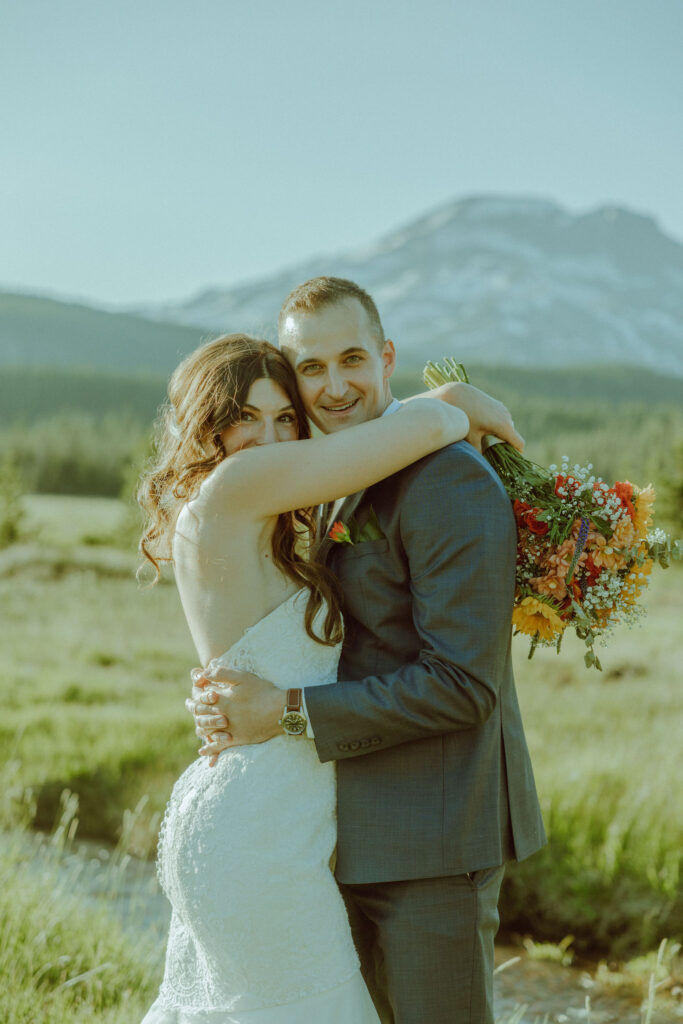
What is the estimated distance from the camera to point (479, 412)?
3162 millimetres

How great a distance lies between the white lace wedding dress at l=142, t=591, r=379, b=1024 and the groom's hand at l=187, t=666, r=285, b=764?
4 cm

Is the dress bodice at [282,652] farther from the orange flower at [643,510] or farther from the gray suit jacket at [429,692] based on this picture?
the orange flower at [643,510]

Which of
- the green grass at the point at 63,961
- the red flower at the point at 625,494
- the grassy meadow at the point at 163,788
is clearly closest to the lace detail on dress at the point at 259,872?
the red flower at the point at 625,494

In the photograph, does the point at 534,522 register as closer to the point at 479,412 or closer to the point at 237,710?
the point at 479,412

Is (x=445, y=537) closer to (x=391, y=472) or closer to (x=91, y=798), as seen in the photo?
(x=391, y=472)

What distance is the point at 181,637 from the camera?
20422mm

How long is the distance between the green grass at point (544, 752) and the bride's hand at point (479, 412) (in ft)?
12.0

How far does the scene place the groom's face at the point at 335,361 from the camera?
3.24m

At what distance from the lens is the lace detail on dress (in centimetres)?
258

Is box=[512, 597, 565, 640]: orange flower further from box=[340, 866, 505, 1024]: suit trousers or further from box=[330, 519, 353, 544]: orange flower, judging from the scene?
box=[340, 866, 505, 1024]: suit trousers

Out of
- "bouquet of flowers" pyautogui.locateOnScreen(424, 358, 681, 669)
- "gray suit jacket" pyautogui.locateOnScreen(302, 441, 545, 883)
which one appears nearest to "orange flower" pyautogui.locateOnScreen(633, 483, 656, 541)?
"bouquet of flowers" pyautogui.locateOnScreen(424, 358, 681, 669)

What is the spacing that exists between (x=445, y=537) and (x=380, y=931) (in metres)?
1.17

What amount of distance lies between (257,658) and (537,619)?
2.85 ft

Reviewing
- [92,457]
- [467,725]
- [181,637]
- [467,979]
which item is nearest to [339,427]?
[467,725]
